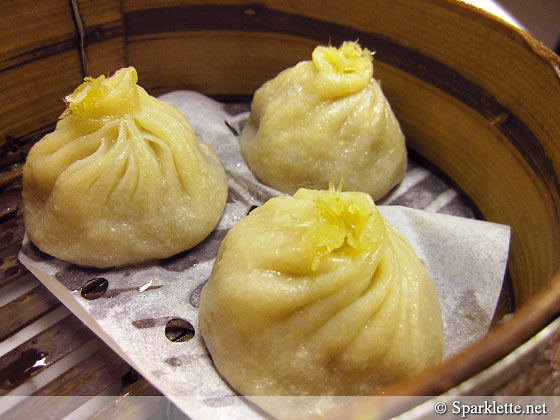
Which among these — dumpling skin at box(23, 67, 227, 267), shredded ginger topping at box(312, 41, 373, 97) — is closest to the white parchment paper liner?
dumpling skin at box(23, 67, 227, 267)

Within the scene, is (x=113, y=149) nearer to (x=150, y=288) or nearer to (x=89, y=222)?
(x=89, y=222)

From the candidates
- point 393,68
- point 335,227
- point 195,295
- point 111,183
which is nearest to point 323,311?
point 335,227

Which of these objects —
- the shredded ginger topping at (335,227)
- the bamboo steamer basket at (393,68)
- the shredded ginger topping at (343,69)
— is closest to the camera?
the shredded ginger topping at (335,227)

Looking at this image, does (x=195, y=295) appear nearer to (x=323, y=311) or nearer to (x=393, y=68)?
(x=323, y=311)

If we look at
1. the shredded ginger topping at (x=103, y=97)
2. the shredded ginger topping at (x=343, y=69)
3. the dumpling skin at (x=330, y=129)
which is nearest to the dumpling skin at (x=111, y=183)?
the shredded ginger topping at (x=103, y=97)

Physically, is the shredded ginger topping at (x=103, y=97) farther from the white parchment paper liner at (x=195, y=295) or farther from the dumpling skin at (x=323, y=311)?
the dumpling skin at (x=323, y=311)

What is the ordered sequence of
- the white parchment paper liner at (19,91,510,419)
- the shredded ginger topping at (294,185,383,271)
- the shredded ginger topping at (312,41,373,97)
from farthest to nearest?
the shredded ginger topping at (312,41,373,97) → the white parchment paper liner at (19,91,510,419) → the shredded ginger topping at (294,185,383,271)

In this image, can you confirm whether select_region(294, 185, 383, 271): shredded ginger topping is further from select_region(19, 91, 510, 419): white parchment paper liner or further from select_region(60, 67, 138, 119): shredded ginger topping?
select_region(60, 67, 138, 119): shredded ginger topping
